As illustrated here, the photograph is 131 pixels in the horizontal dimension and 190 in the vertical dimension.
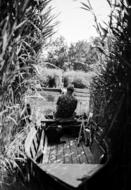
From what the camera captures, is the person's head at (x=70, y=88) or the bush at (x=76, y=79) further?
the bush at (x=76, y=79)

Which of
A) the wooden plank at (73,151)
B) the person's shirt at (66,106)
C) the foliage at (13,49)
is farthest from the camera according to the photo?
the person's shirt at (66,106)

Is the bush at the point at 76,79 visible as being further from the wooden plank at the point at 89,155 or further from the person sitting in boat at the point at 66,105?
the wooden plank at the point at 89,155

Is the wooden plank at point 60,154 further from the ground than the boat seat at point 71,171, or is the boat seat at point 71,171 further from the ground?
the boat seat at point 71,171

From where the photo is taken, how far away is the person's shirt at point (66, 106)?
4.56m

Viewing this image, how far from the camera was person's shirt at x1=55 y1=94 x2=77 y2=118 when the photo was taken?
15.0 feet

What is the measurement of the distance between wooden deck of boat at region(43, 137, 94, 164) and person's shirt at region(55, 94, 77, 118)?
1.83 ft

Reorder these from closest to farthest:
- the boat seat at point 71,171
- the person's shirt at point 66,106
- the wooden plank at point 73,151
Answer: the boat seat at point 71,171
the wooden plank at point 73,151
the person's shirt at point 66,106

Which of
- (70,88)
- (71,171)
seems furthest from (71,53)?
(71,171)

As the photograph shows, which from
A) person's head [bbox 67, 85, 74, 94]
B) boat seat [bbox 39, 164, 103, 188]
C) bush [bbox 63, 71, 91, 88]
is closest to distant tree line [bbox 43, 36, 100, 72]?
bush [bbox 63, 71, 91, 88]

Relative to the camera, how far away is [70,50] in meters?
51.3

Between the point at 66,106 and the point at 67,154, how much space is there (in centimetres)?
112

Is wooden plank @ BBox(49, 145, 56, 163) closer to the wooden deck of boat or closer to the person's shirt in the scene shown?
the wooden deck of boat

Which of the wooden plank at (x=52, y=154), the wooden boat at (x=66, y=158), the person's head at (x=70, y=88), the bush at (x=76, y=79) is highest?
the bush at (x=76, y=79)

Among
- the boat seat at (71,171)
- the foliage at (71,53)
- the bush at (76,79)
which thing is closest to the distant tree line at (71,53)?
the foliage at (71,53)
